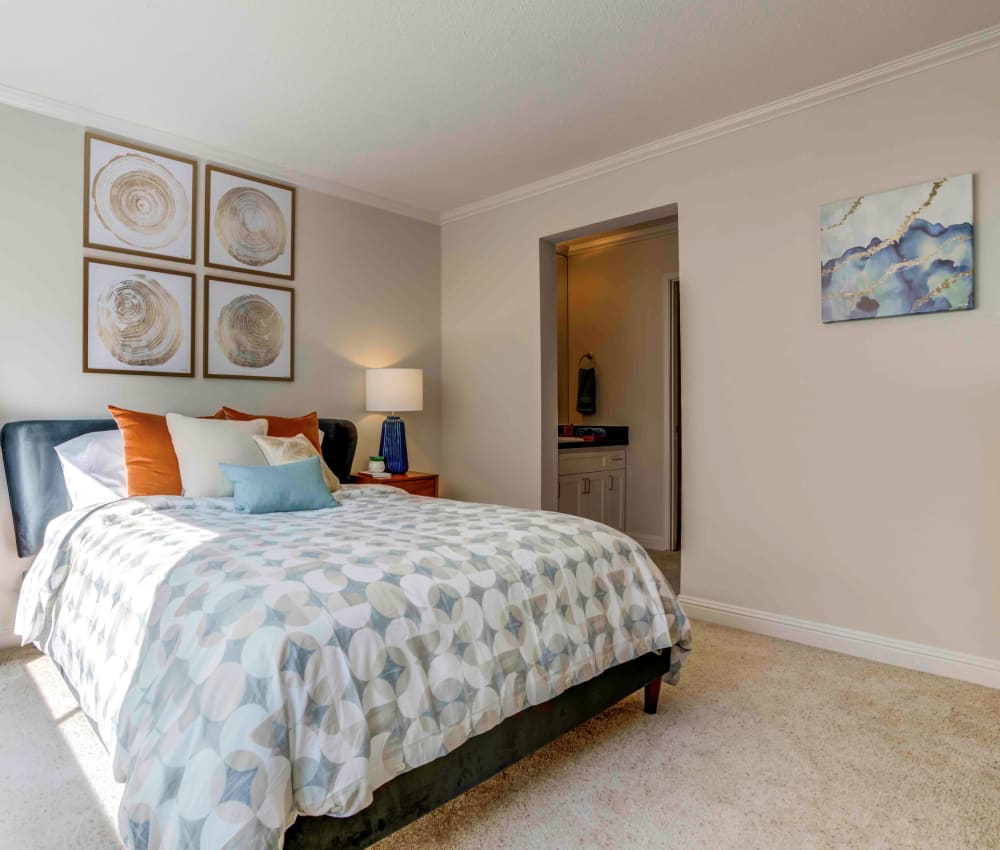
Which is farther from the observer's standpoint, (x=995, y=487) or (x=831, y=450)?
(x=831, y=450)

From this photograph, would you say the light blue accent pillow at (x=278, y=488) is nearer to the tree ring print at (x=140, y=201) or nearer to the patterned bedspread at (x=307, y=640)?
the patterned bedspread at (x=307, y=640)

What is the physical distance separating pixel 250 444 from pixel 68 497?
0.83 meters

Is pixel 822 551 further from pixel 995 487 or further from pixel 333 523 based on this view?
pixel 333 523

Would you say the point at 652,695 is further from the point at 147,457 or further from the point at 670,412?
the point at 670,412

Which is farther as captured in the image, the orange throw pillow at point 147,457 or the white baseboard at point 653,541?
the white baseboard at point 653,541

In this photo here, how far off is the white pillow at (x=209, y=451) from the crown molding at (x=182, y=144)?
5.04 feet

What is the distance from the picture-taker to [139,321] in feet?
11.1

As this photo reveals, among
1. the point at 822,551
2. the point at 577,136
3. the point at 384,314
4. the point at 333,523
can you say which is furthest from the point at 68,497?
the point at 822,551

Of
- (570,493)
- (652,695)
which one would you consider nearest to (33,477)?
(652,695)

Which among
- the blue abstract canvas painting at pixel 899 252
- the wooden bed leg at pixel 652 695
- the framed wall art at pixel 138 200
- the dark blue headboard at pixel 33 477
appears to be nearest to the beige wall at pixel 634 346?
the blue abstract canvas painting at pixel 899 252

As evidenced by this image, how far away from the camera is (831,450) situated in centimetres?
304

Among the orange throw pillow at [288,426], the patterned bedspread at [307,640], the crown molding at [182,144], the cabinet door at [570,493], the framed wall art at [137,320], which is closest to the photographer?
the patterned bedspread at [307,640]

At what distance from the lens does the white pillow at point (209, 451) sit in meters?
2.79

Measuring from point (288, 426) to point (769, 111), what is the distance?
9.37ft
